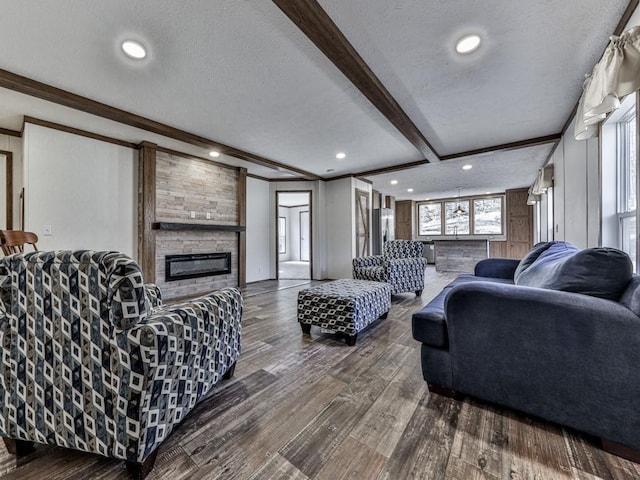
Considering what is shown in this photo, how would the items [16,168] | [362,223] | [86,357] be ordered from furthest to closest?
[362,223]
[16,168]
[86,357]

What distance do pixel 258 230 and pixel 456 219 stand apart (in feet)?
24.2

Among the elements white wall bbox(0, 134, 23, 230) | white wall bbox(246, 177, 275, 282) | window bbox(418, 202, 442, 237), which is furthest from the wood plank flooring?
window bbox(418, 202, 442, 237)

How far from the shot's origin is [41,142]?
3.19m

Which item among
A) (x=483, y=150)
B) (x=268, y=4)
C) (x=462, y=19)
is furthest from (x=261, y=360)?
(x=483, y=150)

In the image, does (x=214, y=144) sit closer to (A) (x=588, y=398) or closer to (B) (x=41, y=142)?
(B) (x=41, y=142)

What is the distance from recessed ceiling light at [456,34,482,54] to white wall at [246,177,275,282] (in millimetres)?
4570

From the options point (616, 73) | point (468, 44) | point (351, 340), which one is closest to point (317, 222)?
point (351, 340)

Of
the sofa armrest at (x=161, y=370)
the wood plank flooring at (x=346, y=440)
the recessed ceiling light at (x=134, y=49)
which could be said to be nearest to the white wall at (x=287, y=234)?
the recessed ceiling light at (x=134, y=49)

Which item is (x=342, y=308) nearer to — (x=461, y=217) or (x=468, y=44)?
(x=468, y=44)

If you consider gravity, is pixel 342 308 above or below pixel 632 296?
below

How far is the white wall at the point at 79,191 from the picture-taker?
3.13 metres

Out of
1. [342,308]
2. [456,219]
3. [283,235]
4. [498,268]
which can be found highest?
[456,219]

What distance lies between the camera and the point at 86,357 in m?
1.03

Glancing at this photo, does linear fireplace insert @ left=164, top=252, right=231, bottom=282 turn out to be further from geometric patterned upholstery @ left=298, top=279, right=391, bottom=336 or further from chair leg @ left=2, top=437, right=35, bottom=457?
chair leg @ left=2, top=437, right=35, bottom=457
